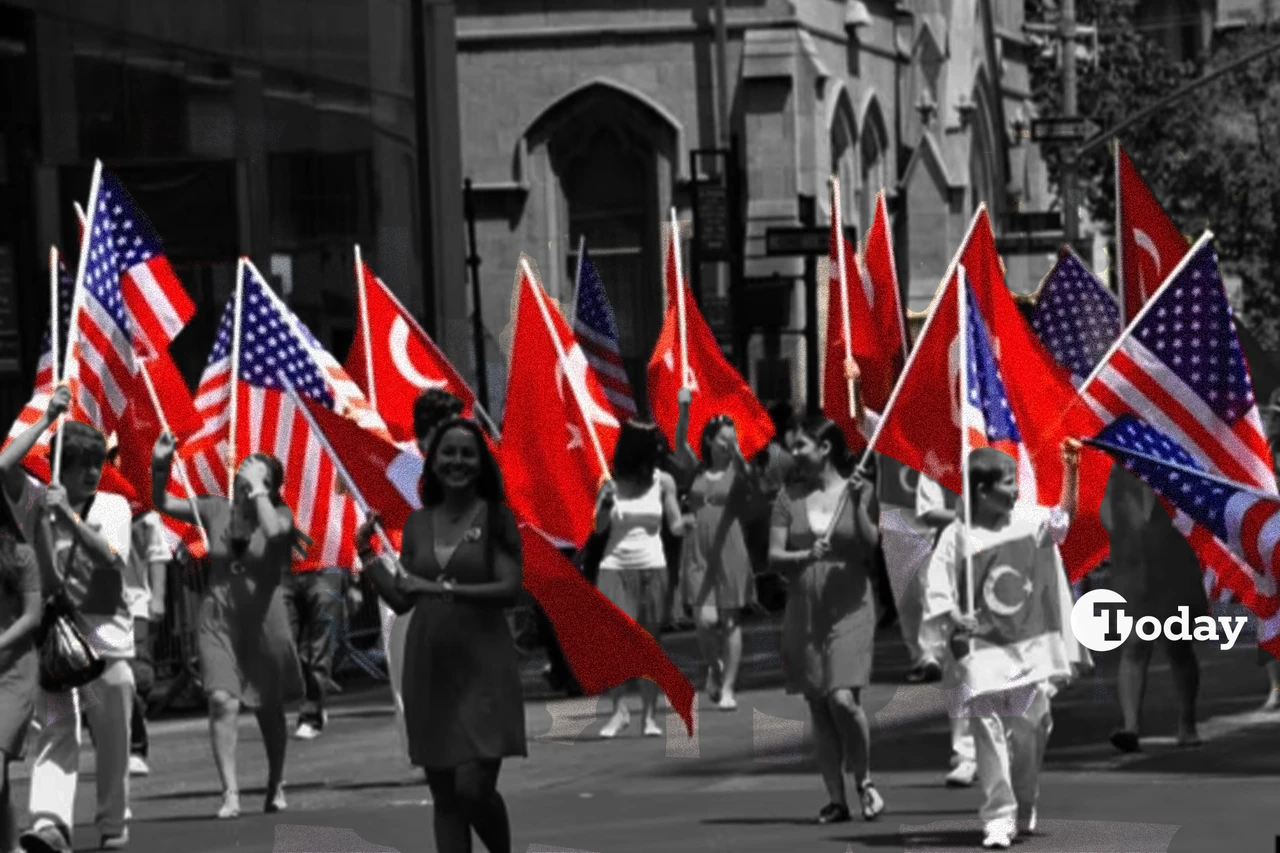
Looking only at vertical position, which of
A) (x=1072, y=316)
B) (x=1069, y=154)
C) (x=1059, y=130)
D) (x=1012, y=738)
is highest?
(x=1059, y=130)

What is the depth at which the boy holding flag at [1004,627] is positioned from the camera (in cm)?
1207

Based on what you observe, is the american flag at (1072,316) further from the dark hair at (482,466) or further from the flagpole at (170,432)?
the dark hair at (482,466)

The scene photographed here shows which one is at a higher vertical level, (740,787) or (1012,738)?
(1012,738)

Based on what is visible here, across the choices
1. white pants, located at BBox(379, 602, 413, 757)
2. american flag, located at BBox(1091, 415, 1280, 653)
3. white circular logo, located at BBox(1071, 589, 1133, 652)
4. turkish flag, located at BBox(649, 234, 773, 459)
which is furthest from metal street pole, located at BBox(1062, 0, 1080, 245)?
american flag, located at BBox(1091, 415, 1280, 653)

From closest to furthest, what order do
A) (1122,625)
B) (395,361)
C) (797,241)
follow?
(1122,625) < (395,361) < (797,241)

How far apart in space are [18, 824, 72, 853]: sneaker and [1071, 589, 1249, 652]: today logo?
396 centimetres

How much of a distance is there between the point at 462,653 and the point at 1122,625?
6327mm

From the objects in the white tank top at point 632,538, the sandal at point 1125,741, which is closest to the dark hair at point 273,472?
the white tank top at point 632,538

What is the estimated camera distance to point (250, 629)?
1423 centimetres

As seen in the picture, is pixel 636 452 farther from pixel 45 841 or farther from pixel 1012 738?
pixel 45 841

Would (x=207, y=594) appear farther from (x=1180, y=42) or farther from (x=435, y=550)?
(x=1180, y=42)

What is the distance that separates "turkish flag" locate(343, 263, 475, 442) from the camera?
16844 mm

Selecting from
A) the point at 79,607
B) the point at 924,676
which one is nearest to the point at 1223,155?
the point at 924,676

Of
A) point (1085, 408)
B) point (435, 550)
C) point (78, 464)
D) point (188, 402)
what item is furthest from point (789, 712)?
point (435, 550)
